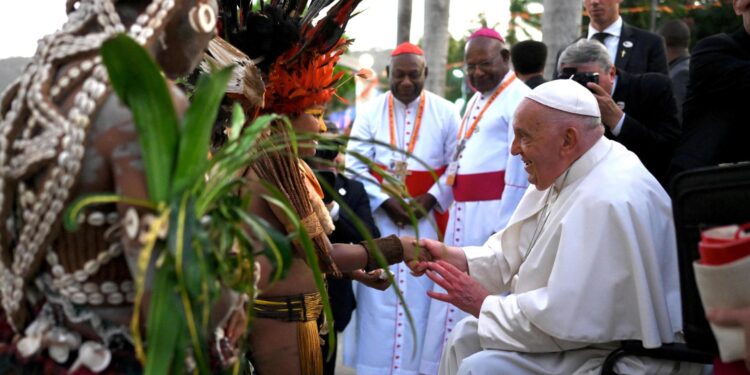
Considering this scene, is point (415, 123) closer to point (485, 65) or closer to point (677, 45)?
point (485, 65)

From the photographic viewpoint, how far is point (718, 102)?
4.71m

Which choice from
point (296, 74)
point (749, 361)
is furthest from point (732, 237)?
point (296, 74)

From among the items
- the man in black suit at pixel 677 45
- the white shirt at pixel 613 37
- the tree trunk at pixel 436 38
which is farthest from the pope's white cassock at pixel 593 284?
the tree trunk at pixel 436 38

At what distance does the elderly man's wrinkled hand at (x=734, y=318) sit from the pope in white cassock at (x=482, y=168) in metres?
3.57

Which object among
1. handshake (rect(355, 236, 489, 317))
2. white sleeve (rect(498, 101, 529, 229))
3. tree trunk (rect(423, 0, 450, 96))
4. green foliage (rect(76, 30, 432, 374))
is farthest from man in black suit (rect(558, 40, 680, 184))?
tree trunk (rect(423, 0, 450, 96))

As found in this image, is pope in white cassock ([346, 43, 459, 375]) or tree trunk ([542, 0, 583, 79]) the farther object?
tree trunk ([542, 0, 583, 79])

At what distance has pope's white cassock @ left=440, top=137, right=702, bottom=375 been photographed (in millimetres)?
3775

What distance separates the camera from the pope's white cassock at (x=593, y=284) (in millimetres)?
3775

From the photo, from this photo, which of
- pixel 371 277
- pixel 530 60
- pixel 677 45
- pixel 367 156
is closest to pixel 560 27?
pixel 530 60

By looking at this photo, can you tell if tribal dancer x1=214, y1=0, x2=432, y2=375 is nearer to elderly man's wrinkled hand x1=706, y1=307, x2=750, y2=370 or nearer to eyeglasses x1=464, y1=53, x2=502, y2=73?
elderly man's wrinkled hand x1=706, y1=307, x2=750, y2=370

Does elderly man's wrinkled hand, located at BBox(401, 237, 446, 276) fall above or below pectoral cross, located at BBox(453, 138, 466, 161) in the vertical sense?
below

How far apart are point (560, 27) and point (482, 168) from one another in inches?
73.6

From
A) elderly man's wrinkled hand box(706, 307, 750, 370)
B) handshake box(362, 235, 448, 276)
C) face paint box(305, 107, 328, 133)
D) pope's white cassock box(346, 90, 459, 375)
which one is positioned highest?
face paint box(305, 107, 328, 133)

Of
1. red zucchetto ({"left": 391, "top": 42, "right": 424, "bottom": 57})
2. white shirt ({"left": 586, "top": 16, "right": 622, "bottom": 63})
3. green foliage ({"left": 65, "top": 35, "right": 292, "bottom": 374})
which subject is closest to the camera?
green foliage ({"left": 65, "top": 35, "right": 292, "bottom": 374})
